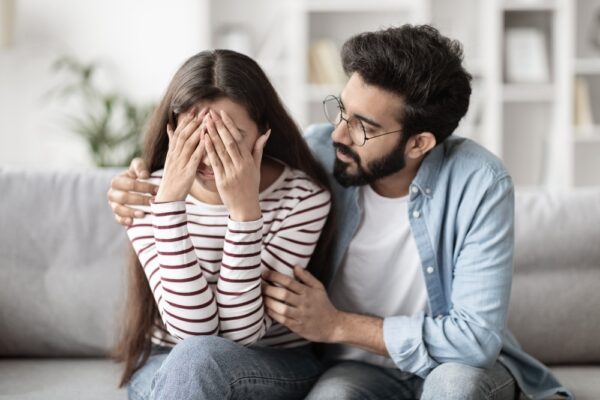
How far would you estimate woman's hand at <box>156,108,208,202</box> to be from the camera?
1578 mm

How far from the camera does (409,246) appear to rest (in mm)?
1764

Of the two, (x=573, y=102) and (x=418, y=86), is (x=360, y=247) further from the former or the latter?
(x=573, y=102)

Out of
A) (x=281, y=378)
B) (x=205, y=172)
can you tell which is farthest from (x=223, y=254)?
(x=281, y=378)

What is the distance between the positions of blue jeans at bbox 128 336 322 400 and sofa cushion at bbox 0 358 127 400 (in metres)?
0.11

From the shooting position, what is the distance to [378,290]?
1.79 meters

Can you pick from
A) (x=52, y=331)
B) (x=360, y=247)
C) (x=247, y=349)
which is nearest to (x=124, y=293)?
(x=52, y=331)

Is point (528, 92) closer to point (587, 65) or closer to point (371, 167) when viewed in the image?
point (587, 65)

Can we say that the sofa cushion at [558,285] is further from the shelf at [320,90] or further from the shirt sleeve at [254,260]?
the shelf at [320,90]

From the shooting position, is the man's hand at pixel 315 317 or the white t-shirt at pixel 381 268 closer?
the man's hand at pixel 315 317

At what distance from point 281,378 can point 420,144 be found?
0.59m

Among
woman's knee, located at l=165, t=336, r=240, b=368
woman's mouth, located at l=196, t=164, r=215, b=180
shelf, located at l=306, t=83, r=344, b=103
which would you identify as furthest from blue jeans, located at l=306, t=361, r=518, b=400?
shelf, located at l=306, t=83, r=344, b=103

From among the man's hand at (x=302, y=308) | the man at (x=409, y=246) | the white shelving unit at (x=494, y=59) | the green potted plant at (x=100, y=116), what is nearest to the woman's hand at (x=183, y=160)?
the man at (x=409, y=246)

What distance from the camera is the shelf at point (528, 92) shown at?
4293 mm

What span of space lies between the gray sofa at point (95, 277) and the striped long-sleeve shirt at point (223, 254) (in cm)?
27
